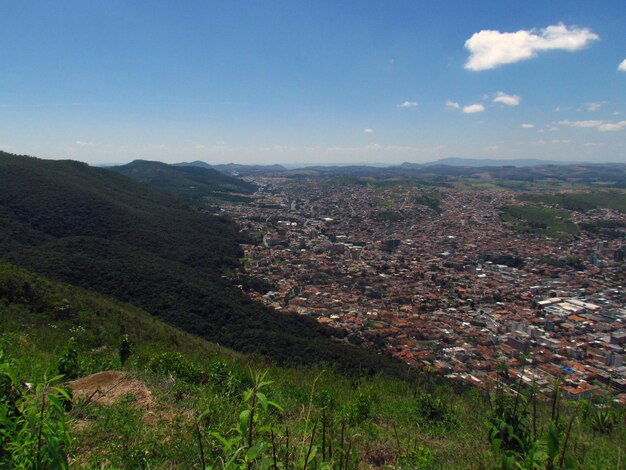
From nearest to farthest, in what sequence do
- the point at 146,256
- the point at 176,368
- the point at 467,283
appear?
1. the point at 176,368
2. the point at 467,283
3. the point at 146,256

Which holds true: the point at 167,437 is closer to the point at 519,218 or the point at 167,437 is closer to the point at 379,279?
the point at 379,279

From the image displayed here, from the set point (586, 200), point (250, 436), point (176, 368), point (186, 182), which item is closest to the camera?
point (250, 436)

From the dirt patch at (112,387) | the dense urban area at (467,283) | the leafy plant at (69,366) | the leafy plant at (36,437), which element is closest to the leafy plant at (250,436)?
the leafy plant at (36,437)

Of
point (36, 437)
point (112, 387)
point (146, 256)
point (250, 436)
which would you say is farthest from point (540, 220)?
point (36, 437)

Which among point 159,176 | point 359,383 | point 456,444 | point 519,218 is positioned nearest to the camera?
point 456,444

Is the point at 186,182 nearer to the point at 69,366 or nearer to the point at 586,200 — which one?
the point at 586,200

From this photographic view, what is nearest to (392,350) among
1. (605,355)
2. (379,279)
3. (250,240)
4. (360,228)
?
(605,355)

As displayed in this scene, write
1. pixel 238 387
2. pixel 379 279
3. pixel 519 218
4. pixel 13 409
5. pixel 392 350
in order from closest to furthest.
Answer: pixel 13 409 < pixel 238 387 < pixel 392 350 < pixel 379 279 < pixel 519 218

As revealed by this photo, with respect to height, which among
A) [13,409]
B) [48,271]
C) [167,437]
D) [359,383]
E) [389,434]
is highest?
[13,409]

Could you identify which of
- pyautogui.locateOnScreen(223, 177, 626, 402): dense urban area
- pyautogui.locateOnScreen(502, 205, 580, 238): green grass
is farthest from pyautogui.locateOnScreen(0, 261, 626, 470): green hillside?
pyautogui.locateOnScreen(502, 205, 580, 238): green grass
